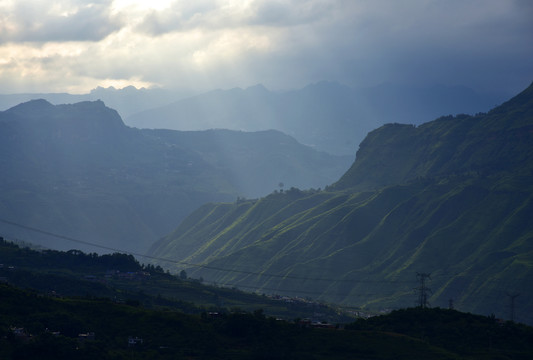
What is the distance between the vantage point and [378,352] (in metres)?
155

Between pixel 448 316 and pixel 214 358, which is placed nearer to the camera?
pixel 214 358

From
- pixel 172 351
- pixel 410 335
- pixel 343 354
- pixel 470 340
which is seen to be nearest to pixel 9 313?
pixel 172 351

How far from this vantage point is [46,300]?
589 ft

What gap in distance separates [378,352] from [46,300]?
77238mm

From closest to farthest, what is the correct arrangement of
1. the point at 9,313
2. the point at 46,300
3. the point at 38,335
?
the point at 38,335 → the point at 9,313 → the point at 46,300

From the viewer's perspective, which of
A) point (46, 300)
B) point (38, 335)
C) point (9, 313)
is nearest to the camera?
point (38, 335)

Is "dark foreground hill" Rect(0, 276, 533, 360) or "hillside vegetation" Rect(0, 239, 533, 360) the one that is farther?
"hillside vegetation" Rect(0, 239, 533, 360)

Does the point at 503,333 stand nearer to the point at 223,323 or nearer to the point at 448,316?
the point at 448,316

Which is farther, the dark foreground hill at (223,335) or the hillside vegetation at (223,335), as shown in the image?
the hillside vegetation at (223,335)

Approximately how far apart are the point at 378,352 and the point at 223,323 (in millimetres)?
36872

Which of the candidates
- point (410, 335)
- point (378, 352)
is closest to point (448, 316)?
point (410, 335)

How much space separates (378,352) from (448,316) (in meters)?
36.8

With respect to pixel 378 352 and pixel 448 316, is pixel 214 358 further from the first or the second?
pixel 448 316

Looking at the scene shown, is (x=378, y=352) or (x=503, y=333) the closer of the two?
(x=378, y=352)
